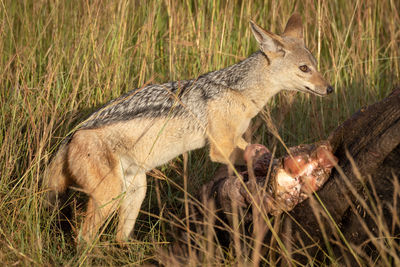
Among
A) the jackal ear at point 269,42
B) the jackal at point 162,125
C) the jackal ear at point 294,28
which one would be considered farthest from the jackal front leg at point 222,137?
the jackal ear at point 294,28

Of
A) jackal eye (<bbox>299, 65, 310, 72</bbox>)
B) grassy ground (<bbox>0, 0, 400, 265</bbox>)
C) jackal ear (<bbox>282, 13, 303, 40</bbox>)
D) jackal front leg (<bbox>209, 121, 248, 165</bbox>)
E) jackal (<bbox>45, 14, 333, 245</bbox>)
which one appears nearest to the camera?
jackal (<bbox>45, 14, 333, 245</bbox>)

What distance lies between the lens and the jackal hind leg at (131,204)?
4352 millimetres

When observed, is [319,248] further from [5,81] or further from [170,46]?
[5,81]

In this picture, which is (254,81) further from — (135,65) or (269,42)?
(135,65)

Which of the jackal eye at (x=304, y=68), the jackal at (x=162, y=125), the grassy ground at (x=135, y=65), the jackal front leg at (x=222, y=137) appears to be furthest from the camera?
the jackal eye at (x=304, y=68)

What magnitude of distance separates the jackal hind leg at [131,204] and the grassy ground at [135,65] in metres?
0.11

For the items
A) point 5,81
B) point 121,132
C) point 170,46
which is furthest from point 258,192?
point 5,81

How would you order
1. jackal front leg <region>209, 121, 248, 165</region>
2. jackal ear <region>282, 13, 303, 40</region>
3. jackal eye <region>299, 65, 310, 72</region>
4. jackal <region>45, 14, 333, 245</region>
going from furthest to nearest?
jackal ear <region>282, 13, 303, 40</region> < jackal eye <region>299, 65, 310, 72</region> < jackal front leg <region>209, 121, 248, 165</region> < jackal <region>45, 14, 333, 245</region>

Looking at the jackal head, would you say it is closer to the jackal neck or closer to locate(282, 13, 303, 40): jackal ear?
the jackal neck

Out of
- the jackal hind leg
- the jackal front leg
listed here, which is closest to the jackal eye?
the jackal front leg

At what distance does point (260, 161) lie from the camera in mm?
3689

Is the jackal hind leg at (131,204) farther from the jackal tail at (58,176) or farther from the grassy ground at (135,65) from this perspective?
the jackal tail at (58,176)

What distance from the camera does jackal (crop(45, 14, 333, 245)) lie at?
4008 millimetres

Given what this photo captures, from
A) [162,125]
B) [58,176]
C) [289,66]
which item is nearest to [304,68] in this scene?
[289,66]
